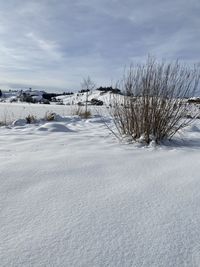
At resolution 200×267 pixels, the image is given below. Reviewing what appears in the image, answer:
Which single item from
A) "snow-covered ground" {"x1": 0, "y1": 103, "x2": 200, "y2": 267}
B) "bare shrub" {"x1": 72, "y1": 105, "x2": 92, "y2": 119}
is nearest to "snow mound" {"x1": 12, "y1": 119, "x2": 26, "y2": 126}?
"bare shrub" {"x1": 72, "y1": 105, "x2": 92, "y2": 119}

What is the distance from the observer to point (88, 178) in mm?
1789

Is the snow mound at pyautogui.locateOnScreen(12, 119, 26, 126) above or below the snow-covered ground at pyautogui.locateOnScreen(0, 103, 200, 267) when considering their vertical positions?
below

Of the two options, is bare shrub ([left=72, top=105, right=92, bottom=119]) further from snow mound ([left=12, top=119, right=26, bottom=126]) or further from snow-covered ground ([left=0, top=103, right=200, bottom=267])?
snow-covered ground ([left=0, top=103, right=200, bottom=267])

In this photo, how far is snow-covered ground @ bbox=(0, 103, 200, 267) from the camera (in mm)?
987

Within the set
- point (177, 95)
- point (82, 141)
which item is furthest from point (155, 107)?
point (82, 141)

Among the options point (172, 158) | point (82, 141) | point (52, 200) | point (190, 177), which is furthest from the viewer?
point (82, 141)

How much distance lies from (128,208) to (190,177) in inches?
26.8

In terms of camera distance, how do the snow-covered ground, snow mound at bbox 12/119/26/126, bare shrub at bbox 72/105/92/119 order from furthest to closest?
bare shrub at bbox 72/105/92/119
snow mound at bbox 12/119/26/126
the snow-covered ground

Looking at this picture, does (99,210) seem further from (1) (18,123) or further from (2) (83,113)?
(2) (83,113)

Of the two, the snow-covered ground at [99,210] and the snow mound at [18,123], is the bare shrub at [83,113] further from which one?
the snow-covered ground at [99,210]

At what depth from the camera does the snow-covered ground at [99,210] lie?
0.99m

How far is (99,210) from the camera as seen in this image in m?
1.32

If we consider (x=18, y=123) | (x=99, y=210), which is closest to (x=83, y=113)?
(x=18, y=123)

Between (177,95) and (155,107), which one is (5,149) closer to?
(155,107)
